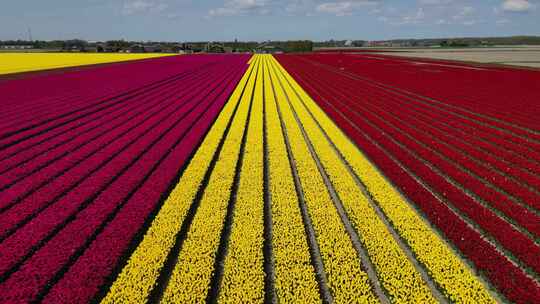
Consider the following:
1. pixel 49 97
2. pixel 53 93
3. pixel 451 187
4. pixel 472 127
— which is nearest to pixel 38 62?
pixel 53 93

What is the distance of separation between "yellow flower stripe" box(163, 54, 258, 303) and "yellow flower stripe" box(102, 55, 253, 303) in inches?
14.8

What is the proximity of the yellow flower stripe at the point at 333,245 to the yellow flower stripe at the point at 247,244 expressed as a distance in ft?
4.67

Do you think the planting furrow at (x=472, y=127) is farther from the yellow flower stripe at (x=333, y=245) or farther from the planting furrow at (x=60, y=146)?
the planting furrow at (x=60, y=146)

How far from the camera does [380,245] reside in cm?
788

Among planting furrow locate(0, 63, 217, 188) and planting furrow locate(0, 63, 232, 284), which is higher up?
planting furrow locate(0, 63, 217, 188)

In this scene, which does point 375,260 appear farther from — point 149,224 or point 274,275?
point 149,224

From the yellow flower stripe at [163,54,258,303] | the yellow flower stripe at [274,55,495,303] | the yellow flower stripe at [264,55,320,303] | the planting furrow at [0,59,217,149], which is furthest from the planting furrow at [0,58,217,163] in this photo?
the yellow flower stripe at [274,55,495,303]

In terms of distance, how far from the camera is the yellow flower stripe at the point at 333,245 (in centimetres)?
645

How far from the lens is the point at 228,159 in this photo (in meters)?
13.9

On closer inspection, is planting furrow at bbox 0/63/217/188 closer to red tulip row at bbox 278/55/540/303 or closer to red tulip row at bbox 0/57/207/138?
red tulip row at bbox 0/57/207/138

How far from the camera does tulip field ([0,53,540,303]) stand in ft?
21.8

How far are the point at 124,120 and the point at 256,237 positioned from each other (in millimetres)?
15102

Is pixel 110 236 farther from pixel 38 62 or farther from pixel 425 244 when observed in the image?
pixel 38 62

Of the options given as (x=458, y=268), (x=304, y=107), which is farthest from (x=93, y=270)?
(x=304, y=107)
